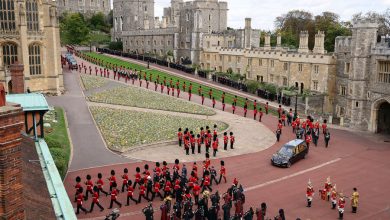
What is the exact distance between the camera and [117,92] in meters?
41.7

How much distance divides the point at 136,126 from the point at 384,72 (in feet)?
66.3

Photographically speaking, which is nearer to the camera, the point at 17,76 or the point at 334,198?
the point at 334,198

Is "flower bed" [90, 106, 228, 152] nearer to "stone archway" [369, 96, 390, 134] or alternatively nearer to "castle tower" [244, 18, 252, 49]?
"stone archway" [369, 96, 390, 134]

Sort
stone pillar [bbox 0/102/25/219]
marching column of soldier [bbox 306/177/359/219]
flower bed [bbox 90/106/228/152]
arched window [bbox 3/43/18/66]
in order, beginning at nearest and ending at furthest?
stone pillar [bbox 0/102/25/219], marching column of soldier [bbox 306/177/359/219], flower bed [bbox 90/106/228/152], arched window [bbox 3/43/18/66]

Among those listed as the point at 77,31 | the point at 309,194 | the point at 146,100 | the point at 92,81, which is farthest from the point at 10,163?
the point at 77,31

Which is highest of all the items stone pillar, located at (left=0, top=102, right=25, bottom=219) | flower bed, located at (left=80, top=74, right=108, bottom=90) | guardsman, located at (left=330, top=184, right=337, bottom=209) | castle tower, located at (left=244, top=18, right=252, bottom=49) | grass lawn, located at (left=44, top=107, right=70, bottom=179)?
castle tower, located at (left=244, top=18, right=252, bottom=49)

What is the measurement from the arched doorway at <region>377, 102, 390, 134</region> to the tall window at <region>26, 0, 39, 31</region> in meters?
31.7

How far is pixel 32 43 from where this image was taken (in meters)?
37.9

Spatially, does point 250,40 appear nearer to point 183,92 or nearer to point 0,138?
point 183,92

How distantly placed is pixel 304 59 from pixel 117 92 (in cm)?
2147

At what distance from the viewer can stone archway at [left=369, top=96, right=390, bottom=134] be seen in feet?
108

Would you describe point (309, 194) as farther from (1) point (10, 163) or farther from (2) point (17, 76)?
(2) point (17, 76)

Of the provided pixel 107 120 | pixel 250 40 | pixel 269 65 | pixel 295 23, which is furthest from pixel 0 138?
pixel 295 23

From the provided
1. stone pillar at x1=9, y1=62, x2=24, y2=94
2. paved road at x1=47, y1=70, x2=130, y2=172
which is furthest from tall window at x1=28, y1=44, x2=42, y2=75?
stone pillar at x1=9, y1=62, x2=24, y2=94
